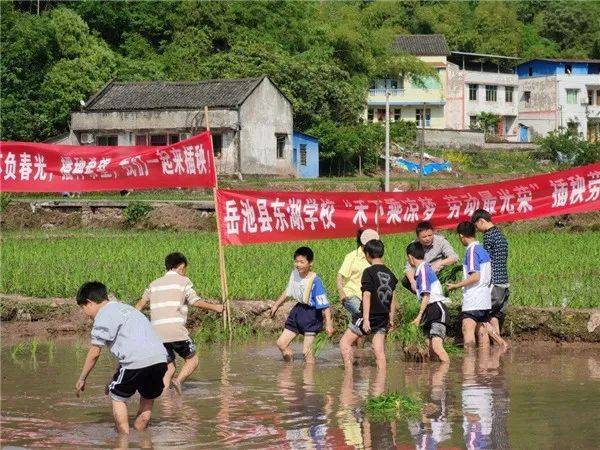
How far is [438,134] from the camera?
61.9m

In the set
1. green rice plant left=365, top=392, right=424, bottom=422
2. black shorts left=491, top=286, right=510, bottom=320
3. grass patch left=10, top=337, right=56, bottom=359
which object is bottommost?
green rice plant left=365, top=392, right=424, bottom=422

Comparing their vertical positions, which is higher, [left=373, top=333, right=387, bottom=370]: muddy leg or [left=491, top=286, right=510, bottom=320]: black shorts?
[left=491, top=286, right=510, bottom=320]: black shorts

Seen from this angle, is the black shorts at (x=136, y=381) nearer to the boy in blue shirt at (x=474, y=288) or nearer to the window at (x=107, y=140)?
the boy in blue shirt at (x=474, y=288)

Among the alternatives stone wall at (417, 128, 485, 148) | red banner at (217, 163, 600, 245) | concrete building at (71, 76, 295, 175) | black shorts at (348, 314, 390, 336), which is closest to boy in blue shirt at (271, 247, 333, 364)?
black shorts at (348, 314, 390, 336)

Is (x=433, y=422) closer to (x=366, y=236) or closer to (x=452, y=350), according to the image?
(x=366, y=236)

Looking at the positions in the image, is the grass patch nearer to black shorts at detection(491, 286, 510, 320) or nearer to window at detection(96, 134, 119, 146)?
black shorts at detection(491, 286, 510, 320)

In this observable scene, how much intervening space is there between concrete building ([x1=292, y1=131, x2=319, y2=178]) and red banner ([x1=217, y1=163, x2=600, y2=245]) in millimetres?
37611

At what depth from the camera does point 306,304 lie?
11.5 m

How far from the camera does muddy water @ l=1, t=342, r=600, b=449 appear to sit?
8023 mm

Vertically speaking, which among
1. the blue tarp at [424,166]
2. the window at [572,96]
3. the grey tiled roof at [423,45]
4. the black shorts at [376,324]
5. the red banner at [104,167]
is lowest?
the black shorts at [376,324]

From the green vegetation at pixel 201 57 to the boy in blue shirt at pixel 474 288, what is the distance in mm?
40947

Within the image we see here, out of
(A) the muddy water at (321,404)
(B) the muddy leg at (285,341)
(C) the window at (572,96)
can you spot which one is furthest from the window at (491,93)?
(B) the muddy leg at (285,341)

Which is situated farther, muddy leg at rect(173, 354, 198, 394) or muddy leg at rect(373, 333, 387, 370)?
muddy leg at rect(373, 333, 387, 370)

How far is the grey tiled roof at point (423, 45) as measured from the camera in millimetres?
70062
